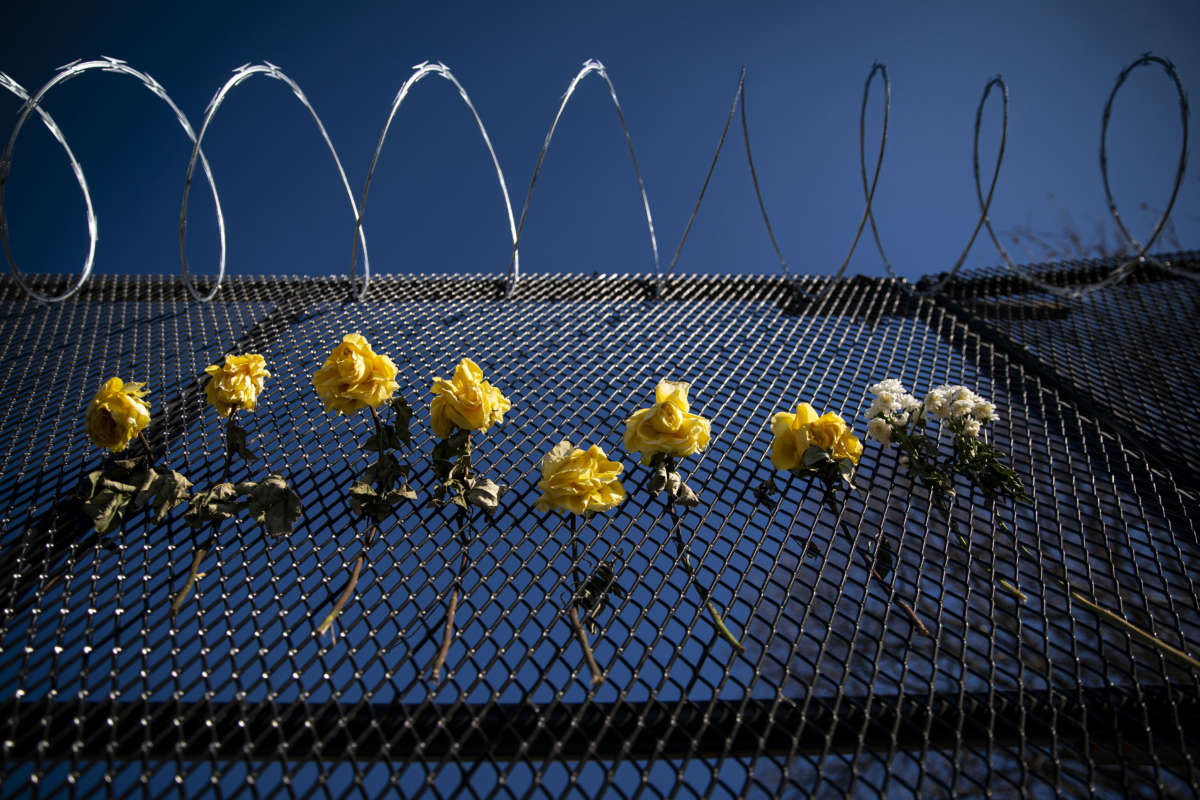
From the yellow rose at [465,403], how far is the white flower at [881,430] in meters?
1.23

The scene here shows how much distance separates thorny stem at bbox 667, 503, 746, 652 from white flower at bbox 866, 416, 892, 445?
2.45 ft

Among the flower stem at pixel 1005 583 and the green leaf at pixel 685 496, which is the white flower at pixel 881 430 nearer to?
the flower stem at pixel 1005 583

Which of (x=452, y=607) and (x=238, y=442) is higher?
(x=238, y=442)

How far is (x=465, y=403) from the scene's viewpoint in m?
1.87

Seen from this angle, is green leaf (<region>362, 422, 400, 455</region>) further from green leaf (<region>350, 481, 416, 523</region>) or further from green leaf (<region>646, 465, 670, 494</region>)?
green leaf (<region>646, 465, 670, 494</region>)

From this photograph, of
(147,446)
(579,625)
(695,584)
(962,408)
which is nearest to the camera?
(579,625)

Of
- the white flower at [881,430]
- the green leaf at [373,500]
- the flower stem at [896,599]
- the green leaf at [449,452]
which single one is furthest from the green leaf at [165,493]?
the white flower at [881,430]

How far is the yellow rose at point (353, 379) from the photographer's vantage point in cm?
185

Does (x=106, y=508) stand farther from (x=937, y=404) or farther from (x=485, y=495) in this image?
(x=937, y=404)

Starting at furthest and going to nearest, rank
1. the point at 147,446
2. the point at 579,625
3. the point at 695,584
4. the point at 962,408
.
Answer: the point at 962,408 < the point at 147,446 < the point at 695,584 < the point at 579,625

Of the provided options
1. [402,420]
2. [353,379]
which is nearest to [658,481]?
[402,420]

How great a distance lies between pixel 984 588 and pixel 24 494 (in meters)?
2.90

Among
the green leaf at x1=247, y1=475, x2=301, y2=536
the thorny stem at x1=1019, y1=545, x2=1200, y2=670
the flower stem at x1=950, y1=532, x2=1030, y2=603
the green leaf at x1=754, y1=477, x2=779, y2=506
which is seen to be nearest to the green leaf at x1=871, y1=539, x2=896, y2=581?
the flower stem at x1=950, y1=532, x2=1030, y2=603

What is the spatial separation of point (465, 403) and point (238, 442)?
29.7 inches
